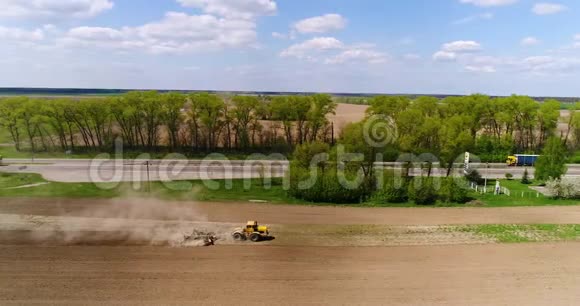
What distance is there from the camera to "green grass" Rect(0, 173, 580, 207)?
38.4 m

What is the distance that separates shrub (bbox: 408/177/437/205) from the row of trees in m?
26.5

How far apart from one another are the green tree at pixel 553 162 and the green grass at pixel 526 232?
1401 centimetres

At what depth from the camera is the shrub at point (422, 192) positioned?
39.1 m

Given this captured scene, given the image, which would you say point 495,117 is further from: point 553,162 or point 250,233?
point 250,233

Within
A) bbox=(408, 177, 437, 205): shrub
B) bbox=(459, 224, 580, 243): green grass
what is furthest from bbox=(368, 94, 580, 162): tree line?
bbox=(459, 224, 580, 243): green grass

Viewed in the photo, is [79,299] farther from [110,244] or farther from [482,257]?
[482,257]

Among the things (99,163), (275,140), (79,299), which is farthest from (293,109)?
(79,299)

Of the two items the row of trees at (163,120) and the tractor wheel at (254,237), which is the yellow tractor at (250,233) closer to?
the tractor wheel at (254,237)

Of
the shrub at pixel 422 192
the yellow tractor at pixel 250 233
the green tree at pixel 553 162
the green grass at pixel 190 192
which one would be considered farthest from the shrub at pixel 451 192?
the yellow tractor at pixel 250 233

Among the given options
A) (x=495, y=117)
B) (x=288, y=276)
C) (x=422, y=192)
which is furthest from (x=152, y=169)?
(x=495, y=117)

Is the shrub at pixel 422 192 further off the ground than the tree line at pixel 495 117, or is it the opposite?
the tree line at pixel 495 117

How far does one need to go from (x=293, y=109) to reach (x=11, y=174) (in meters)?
37.4

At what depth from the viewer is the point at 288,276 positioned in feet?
73.6

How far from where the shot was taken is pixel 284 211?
3544 centimetres
